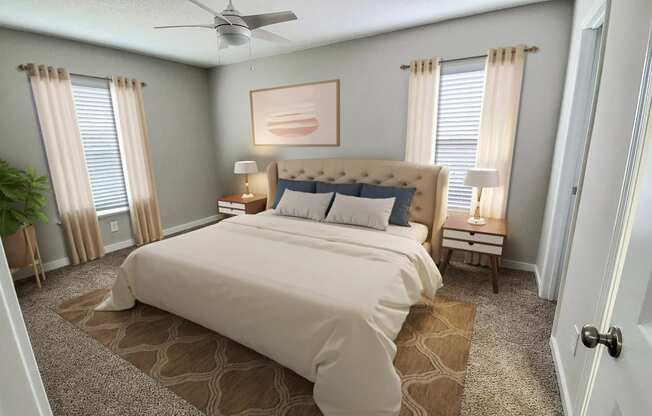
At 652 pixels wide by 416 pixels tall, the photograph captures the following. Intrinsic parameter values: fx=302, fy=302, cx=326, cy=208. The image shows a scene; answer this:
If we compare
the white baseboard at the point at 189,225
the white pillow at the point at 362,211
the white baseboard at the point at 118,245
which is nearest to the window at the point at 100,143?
the white baseboard at the point at 118,245

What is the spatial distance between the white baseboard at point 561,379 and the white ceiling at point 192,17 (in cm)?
279

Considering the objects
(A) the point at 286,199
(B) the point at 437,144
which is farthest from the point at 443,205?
(A) the point at 286,199

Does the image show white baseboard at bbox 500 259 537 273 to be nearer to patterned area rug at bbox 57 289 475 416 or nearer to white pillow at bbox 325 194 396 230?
patterned area rug at bbox 57 289 475 416

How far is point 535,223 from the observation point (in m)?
3.05

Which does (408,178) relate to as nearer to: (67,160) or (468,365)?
(468,365)

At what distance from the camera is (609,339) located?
0.73 m

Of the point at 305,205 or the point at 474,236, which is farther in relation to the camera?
the point at 305,205

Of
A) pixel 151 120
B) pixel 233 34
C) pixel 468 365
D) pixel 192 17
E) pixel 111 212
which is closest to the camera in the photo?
pixel 468 365

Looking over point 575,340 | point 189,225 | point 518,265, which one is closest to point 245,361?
point 575,340

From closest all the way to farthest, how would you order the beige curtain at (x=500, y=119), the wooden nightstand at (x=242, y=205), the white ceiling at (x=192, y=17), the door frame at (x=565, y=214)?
the door frame at (x=565, y=214), the white ceiling at (x=192, y=17), the beige curtain at (x=500, y=119), the wooden nightstand at (x=242, y=205)

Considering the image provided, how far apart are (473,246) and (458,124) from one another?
4.29ft

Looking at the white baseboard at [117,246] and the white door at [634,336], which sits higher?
the white door at [634,336]

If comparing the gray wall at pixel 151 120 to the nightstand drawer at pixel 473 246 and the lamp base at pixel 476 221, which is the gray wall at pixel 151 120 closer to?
the nightstand drawer at pixel 473 246

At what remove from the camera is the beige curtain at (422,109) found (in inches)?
125
